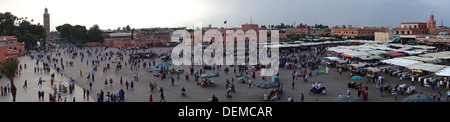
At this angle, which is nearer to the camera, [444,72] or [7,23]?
[444,72]

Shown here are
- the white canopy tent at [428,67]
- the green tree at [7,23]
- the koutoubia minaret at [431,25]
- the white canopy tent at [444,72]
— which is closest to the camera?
the white canopy tent at [444,72]

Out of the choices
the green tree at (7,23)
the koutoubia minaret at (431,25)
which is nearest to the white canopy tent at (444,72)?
the koutoubia minaret at (431,25)

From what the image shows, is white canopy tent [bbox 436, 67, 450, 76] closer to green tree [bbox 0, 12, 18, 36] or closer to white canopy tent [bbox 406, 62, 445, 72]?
white canopy tent [bbox 406, 62, 445, 72]

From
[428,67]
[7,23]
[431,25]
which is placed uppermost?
[7,23]

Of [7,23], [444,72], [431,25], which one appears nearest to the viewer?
[444,72]

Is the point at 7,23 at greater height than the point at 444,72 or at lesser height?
greater

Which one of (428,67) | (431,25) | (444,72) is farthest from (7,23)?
(431,25)

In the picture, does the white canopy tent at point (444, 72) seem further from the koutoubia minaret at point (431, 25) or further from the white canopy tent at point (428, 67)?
the koutoubia minaret at point (431, 25)

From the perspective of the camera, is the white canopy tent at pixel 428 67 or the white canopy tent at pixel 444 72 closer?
the white canopy tent at pixel 444 72

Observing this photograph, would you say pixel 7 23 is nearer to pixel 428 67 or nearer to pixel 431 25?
pixel 428 67

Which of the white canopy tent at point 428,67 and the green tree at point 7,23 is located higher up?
the green tree at point 7,23
